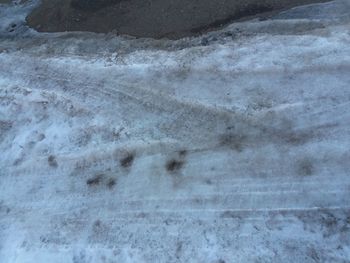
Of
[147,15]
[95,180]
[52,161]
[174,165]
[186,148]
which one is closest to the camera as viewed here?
[174,165]

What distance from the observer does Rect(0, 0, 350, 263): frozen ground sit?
554cm

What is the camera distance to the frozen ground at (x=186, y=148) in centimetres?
554

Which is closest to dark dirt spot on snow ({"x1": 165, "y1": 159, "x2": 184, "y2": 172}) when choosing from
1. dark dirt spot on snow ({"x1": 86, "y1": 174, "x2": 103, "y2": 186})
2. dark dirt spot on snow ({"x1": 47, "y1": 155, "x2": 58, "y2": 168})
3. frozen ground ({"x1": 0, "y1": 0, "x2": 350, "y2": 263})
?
frozen ground ({"x1": 0, "y1": 0, "x2": 350, "y2": 263})

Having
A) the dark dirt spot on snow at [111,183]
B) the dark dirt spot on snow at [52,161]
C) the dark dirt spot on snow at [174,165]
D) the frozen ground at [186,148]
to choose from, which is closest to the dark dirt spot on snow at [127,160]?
the frozen ground at [186,148]

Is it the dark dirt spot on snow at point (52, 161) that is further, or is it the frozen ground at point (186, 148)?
the dark dirt spot on snow at point (52, 161)

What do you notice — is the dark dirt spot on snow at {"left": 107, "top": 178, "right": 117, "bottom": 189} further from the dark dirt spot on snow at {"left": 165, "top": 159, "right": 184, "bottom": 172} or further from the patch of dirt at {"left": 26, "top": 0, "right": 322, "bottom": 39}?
the patch of dirt at {"left": 26, "top": 0, "right": 322, "bottom": 39}

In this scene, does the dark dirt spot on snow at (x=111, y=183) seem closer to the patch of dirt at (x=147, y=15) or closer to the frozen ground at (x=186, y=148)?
the frozen ground at (x=186, y=148)

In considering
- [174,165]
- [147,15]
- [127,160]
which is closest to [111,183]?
[127,160]

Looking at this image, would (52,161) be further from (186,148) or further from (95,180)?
(186,148)

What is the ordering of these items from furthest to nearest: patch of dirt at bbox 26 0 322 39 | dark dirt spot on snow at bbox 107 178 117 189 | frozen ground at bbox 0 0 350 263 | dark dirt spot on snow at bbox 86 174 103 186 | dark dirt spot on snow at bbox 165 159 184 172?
patch of dirt at bbox 26 0 322 39, dark dirt spot on snow at bbox 86 174 103 186, dark dirt spot on snow at bbox 107 178 117 189, dark dirt spot on snow at bbox 165 159 184 172, frozen ground at bbox 0 0 350 263

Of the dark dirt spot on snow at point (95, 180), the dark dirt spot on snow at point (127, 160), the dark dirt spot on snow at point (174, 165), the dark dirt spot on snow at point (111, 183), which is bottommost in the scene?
the dark dirt spot on snow at point (95, 180)

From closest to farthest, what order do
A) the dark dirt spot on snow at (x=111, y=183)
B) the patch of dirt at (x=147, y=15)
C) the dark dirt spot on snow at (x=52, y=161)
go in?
1. the dark dirt spot on snow at (x=111, y=183)
2. the dark dirt spot on snow at (x=52, y=161)
3. the patch of dirt at (x=147, y=15)

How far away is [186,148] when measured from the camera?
6355 mm

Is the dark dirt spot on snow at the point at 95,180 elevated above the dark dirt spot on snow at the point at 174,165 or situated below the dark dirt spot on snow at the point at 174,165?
below
